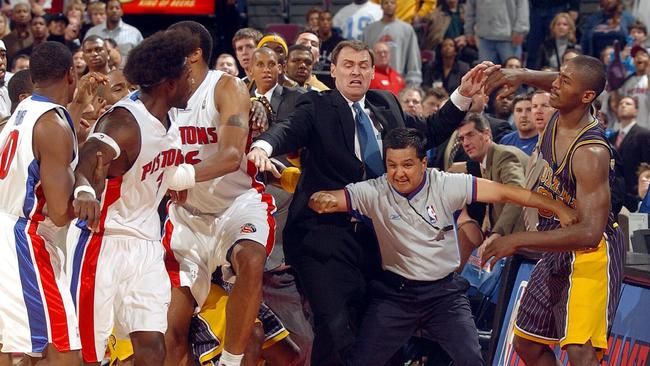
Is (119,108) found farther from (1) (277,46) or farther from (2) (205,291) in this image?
(1) (277,46)

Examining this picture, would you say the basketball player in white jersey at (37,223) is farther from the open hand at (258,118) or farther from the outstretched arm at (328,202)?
the outstretched arm at (328,202)

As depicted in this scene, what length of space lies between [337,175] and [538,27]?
25.5 feet

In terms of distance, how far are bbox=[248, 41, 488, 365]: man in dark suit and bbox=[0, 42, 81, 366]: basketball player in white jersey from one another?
154cm

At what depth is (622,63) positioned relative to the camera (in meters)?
12.6

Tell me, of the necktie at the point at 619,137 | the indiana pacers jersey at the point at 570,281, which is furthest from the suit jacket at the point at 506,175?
the necktie at the point at 619,137

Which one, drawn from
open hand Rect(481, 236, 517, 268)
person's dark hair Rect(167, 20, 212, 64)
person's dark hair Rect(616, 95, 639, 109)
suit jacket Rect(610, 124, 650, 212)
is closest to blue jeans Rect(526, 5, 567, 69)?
person's dark hair Rect(616, 95, 639, 109)

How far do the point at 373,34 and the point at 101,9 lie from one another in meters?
3.34

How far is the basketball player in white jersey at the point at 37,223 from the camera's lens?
543cm

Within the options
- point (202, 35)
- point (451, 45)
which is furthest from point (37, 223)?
point (451, 45)

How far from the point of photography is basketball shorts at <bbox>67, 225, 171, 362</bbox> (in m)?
5.73

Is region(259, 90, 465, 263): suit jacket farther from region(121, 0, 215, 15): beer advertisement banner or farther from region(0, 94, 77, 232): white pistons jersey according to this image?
region(121, 0, 215, 15): beer advertisement banner

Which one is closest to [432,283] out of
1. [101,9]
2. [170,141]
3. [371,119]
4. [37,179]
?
[371,119]

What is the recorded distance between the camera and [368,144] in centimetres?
703

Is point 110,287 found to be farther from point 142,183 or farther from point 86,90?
point 86,90
